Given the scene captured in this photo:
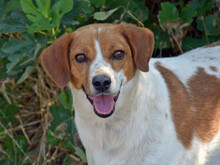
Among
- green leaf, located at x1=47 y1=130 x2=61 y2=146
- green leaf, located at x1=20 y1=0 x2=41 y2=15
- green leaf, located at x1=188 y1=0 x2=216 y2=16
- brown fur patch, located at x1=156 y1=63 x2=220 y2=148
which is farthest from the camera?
green leaf, located at x1=188 y1=0 x2=216 y2=16

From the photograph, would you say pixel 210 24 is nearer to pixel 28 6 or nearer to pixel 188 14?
pixel 188 14

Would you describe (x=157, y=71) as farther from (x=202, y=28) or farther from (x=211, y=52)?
(x=202, y=28)

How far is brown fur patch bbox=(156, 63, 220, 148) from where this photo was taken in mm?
3422

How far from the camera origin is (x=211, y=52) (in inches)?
155

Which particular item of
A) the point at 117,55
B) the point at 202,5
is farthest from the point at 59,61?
the point at 202,5

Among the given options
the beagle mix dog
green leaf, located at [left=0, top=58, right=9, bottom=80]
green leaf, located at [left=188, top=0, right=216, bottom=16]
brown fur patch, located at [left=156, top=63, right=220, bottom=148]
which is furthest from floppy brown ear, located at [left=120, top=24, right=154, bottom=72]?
green leaf, located at [left=188, top=0, right=216, bottom=16]

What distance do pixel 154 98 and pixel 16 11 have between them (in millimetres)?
1418

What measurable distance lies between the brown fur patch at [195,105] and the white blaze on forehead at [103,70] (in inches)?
22.1

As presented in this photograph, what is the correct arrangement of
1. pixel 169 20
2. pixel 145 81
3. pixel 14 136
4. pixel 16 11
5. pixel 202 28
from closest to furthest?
pixel 145 81
pixel 16 11
pixel 169 20
pixel 202 28
pixel 14 136

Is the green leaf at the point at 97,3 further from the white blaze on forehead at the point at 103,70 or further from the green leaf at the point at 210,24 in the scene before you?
the green leaf at the point at 210,24

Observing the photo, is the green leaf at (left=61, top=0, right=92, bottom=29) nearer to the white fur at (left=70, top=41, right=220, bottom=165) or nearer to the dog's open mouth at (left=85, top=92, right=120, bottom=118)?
the white fur at (left=70, top=41, right=220, bottom=165)

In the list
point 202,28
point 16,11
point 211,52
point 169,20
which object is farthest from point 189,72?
point 16,11

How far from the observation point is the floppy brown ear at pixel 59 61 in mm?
3201

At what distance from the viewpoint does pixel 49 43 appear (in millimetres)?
3844
